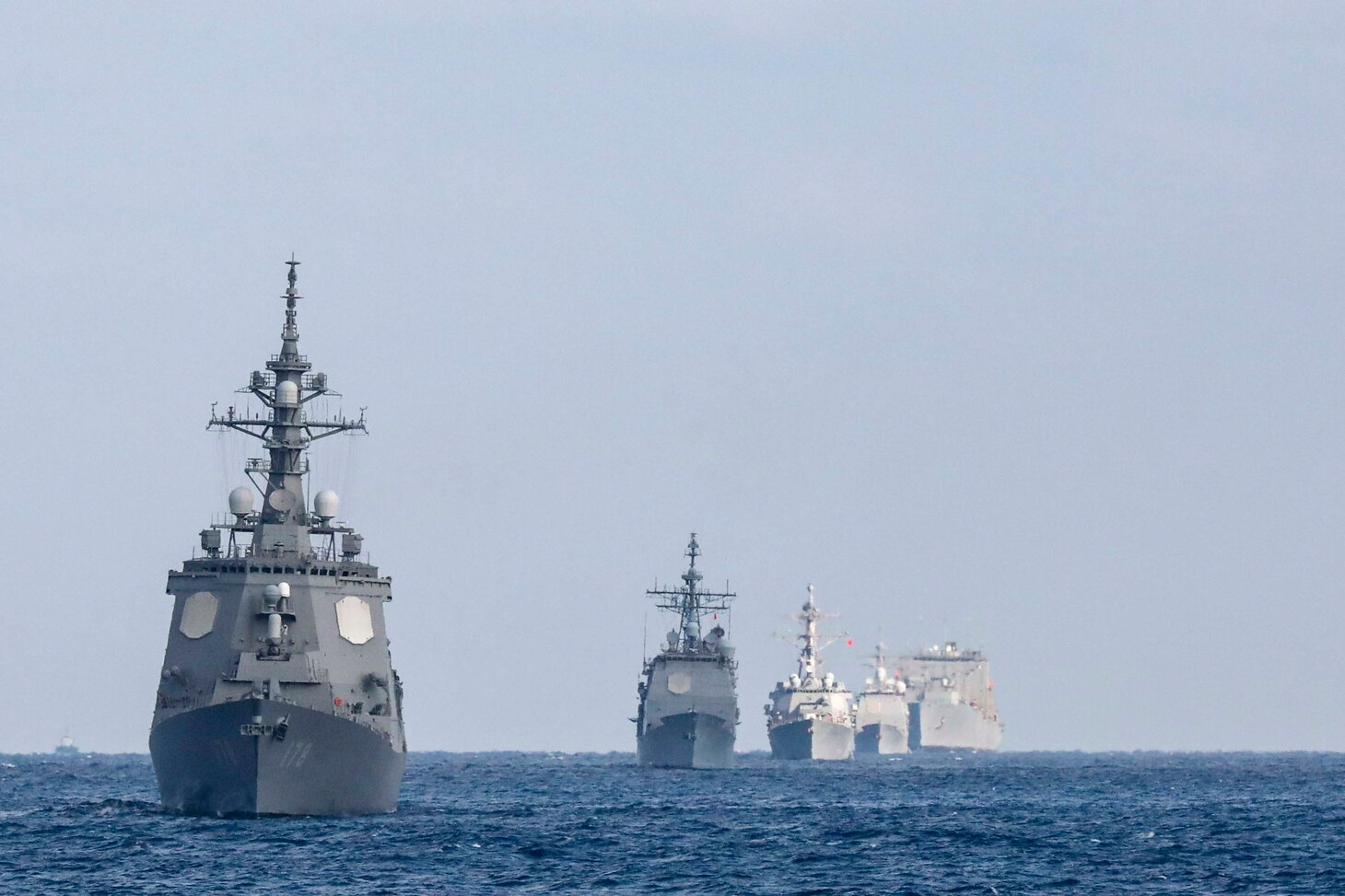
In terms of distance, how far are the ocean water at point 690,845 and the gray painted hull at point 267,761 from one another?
1.71 feet

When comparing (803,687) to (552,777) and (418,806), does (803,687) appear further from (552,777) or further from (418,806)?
(418,806)

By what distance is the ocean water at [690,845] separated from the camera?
44719mm

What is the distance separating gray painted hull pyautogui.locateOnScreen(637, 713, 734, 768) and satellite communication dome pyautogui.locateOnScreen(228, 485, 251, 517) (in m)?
59.4

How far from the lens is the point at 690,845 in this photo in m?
54.6

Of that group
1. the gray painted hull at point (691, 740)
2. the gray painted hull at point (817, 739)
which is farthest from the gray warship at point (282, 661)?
the gray painted hull at point (817, 739)

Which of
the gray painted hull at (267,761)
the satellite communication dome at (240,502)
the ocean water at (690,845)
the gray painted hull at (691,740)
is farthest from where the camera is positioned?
the gray painted hull at (691,740)

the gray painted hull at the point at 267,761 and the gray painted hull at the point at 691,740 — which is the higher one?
the gray painted hull at the point at 691,740

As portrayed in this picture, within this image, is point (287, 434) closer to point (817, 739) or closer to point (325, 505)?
point (325, 505)

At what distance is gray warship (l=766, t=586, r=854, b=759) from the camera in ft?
523

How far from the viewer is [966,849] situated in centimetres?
5494

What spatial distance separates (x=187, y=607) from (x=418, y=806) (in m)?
13.4

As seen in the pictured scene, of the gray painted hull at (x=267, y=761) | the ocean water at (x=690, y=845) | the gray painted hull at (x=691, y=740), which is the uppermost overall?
the gray painted hull at (x=691, y=740)

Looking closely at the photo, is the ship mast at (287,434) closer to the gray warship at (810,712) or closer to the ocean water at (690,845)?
the ocean water at (690,845)

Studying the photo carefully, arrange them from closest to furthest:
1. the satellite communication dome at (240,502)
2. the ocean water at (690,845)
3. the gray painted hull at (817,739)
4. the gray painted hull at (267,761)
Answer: the ocean water at (690,845) → the gray painted hull at (267,761) → the satellite communication dome at (240,502) → the gray painted hull at (817,739)
